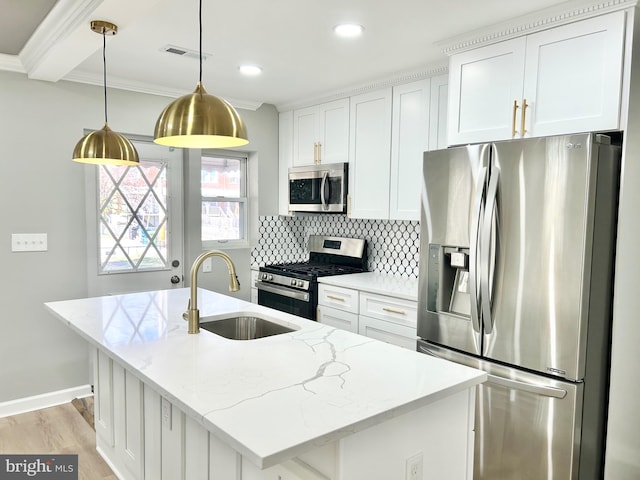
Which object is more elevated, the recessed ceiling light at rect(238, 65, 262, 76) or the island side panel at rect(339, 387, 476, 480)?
the recessed ceiling light at rect(238, 65, 262, 76)

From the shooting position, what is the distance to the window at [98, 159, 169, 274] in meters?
3.78

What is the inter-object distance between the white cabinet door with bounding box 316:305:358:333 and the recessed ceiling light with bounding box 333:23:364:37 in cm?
187

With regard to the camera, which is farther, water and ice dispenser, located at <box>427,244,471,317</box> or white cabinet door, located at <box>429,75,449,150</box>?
white cabinet door, located at <box>429,75,449,150</box>

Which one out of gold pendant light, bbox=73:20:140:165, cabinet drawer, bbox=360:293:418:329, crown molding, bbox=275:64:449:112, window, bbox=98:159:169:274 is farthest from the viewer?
window, bbox=98:159:169:274

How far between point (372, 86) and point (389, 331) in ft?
6.00

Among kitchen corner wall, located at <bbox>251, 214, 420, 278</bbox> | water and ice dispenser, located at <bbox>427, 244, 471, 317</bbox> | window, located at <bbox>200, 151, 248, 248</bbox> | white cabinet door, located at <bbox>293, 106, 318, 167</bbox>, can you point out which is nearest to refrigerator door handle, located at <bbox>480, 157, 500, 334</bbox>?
water and ice dispenser, located at <bbox>427, 244, 471, 317</bbox>

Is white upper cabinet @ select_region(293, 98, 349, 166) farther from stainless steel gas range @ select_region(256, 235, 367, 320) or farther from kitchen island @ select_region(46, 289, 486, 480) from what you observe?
kitchen island @ select_region(46, 289, 486, 480)

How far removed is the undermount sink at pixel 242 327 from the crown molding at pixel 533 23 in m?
1.84

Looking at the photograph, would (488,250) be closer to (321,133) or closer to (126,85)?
(321,133)

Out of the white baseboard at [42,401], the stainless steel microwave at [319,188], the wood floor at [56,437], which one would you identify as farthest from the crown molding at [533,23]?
the white baseboard at [42,401]

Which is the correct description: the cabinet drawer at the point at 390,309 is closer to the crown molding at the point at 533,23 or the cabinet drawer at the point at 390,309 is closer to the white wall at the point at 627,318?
the white wall at the point at 627,318

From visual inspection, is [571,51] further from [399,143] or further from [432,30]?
[399,143]

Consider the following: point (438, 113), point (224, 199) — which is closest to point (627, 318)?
point (438, 113)

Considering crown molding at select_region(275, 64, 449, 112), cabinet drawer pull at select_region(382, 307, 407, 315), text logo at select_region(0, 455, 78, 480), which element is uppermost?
crown molding at select_region(275, 64, 449, 112)
